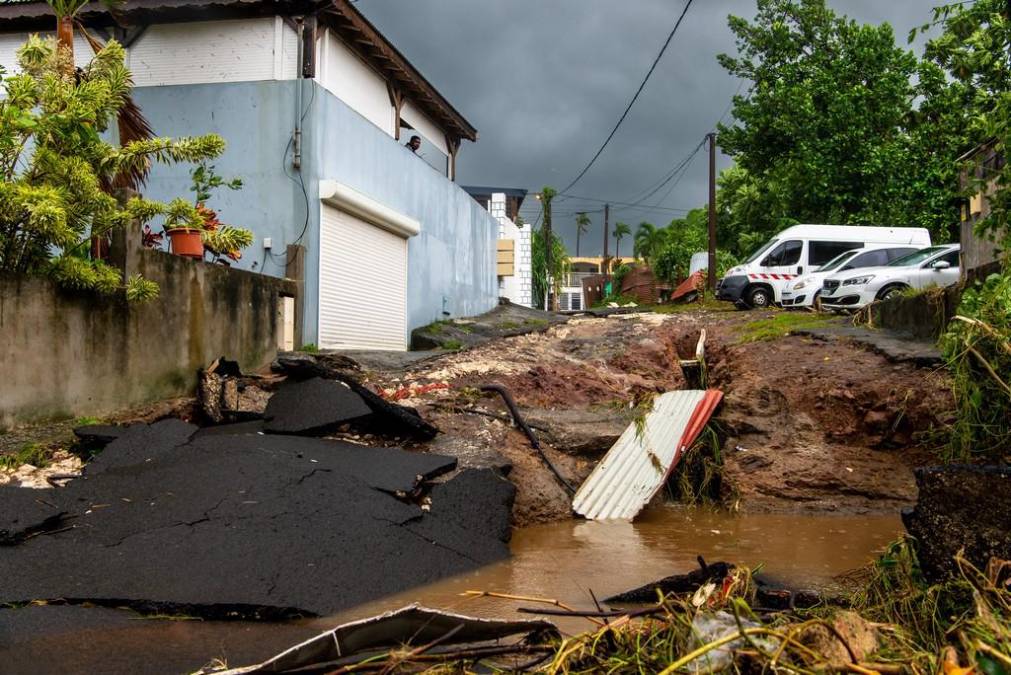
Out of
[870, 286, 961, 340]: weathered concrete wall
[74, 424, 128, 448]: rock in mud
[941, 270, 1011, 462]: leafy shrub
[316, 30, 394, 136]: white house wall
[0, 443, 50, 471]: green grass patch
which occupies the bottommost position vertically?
[0, 443, 50, 471]: green grass patch

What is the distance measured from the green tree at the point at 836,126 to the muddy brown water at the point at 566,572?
1715 cm

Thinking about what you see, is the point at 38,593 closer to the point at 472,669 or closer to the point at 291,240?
the point at 472,669

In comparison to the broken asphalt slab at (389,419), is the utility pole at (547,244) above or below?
above

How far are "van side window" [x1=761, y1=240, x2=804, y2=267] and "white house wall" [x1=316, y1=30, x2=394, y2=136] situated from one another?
8.84 m

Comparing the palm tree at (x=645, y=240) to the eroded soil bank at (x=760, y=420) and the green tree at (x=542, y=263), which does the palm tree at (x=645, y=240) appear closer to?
the green tree at (x=542, y=263)

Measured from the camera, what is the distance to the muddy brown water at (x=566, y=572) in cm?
330

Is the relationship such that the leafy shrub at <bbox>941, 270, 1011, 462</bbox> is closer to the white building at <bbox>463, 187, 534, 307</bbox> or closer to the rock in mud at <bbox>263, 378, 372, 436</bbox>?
the rock in mud at <bbox>263, 378, 372, 436</bbox>

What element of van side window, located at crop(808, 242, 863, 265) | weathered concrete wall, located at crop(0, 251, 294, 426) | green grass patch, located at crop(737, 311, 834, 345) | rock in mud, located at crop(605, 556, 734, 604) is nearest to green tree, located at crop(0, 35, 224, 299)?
weathered concrete wall, located at crop(0, 251, 294, 426)

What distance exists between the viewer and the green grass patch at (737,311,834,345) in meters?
10.4

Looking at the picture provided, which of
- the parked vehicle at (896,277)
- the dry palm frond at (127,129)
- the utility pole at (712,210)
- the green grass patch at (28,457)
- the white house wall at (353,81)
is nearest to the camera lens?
the green grass patch at (28,457)

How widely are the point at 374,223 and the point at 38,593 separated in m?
9.77

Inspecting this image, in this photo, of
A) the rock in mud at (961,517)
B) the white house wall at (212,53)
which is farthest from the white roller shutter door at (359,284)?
the rock in mud at (961,517)

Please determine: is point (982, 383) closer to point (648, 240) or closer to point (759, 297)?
point (759, 297)

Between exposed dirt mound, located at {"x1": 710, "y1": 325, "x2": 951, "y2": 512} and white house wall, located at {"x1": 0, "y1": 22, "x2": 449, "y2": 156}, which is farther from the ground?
white house wall, located at {"x1": 0, "y1": 22, "x2": 449, "y2": 156}
